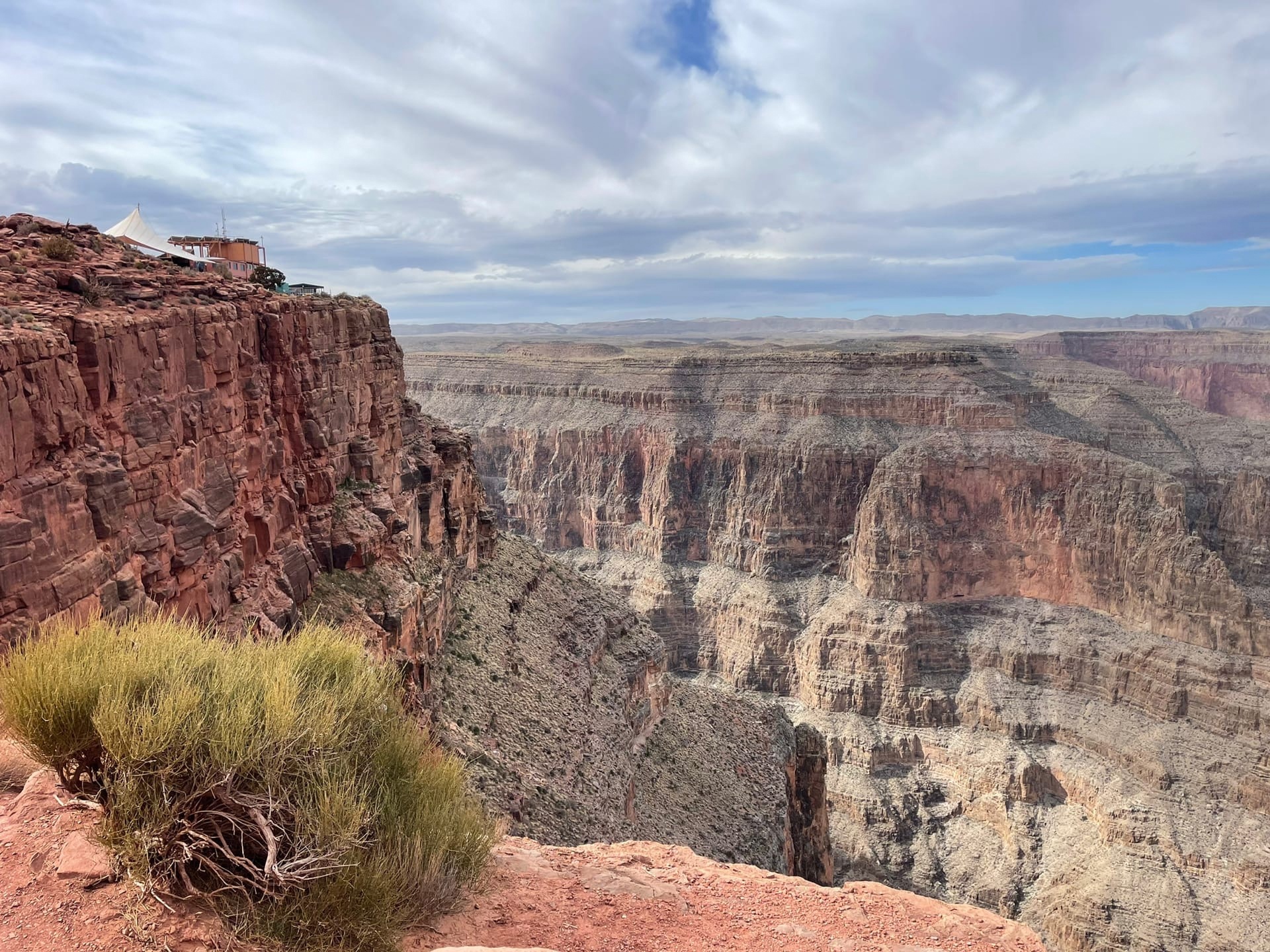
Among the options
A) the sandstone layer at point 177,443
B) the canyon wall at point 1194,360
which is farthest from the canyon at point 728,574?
the canyon wall at point 1194,360

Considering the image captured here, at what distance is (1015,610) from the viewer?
2603 inches

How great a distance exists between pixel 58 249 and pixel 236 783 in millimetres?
12751

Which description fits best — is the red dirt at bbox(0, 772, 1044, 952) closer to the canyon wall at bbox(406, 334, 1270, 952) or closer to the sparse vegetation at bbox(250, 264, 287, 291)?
the sparse vegetation at bbox(250, 264, 287, 291)

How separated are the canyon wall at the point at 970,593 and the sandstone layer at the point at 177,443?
28.8 meters

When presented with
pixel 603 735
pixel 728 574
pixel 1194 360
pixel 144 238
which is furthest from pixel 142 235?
pixel 1194 360

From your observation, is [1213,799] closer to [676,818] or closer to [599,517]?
[676,818]

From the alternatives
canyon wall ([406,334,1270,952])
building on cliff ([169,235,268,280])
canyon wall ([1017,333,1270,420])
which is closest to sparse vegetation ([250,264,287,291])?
Answer: building on cliff ([169,235,268,280])

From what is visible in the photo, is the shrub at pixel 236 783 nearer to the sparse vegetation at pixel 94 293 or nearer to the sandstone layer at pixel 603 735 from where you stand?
the sparse vegetation at pixel 94 293

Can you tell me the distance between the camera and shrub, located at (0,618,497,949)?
6.80m

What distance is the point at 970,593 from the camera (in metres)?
69.0

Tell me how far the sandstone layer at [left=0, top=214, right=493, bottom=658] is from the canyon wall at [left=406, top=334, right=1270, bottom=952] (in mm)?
28843

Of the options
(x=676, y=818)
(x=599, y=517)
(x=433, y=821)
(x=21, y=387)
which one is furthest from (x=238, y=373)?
(x=599, y=517)

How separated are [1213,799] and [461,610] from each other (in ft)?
163

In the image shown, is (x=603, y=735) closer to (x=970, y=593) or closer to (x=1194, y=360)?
(x=970, y=593)
